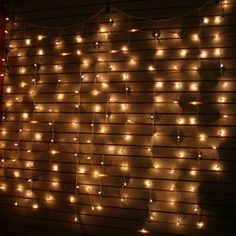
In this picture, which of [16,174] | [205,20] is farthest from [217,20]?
[16,174]

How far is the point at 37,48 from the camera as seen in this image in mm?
5094

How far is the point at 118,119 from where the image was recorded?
4594 mm

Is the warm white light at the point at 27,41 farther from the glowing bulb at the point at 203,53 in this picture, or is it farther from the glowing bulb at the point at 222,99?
the glowing bulb at the point at 222,99

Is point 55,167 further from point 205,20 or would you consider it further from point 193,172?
point 205,20

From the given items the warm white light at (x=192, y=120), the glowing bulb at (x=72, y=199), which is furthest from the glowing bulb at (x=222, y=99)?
the glowing bulb at (x=72, y=199)

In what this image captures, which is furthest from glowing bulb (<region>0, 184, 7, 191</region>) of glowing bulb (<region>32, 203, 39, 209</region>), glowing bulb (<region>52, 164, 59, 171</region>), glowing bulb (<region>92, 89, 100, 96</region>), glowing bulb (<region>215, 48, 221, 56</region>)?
glowing bulb (<region>215, 48, 221, 56</region>)

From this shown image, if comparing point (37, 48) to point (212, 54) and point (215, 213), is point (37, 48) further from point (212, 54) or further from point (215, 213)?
point (215, 213)

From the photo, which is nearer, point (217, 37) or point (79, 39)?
point (217, 37)

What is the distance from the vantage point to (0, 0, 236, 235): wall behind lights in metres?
4.24

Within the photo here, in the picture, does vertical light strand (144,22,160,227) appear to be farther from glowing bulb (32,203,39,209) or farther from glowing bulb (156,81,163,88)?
glowing bulb (32,203,39,209)

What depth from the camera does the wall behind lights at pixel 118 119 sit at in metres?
4.24

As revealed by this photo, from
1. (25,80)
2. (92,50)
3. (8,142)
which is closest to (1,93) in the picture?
(25,80)

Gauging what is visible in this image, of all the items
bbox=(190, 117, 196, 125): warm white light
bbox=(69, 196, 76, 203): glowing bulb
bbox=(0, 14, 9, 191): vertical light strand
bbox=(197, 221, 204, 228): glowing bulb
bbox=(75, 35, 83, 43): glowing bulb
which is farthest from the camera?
bbox=(0, 14, 9, 191): vertical light strand

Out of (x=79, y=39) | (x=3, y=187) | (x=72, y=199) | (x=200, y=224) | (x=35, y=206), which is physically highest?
(x=79, y=39)
